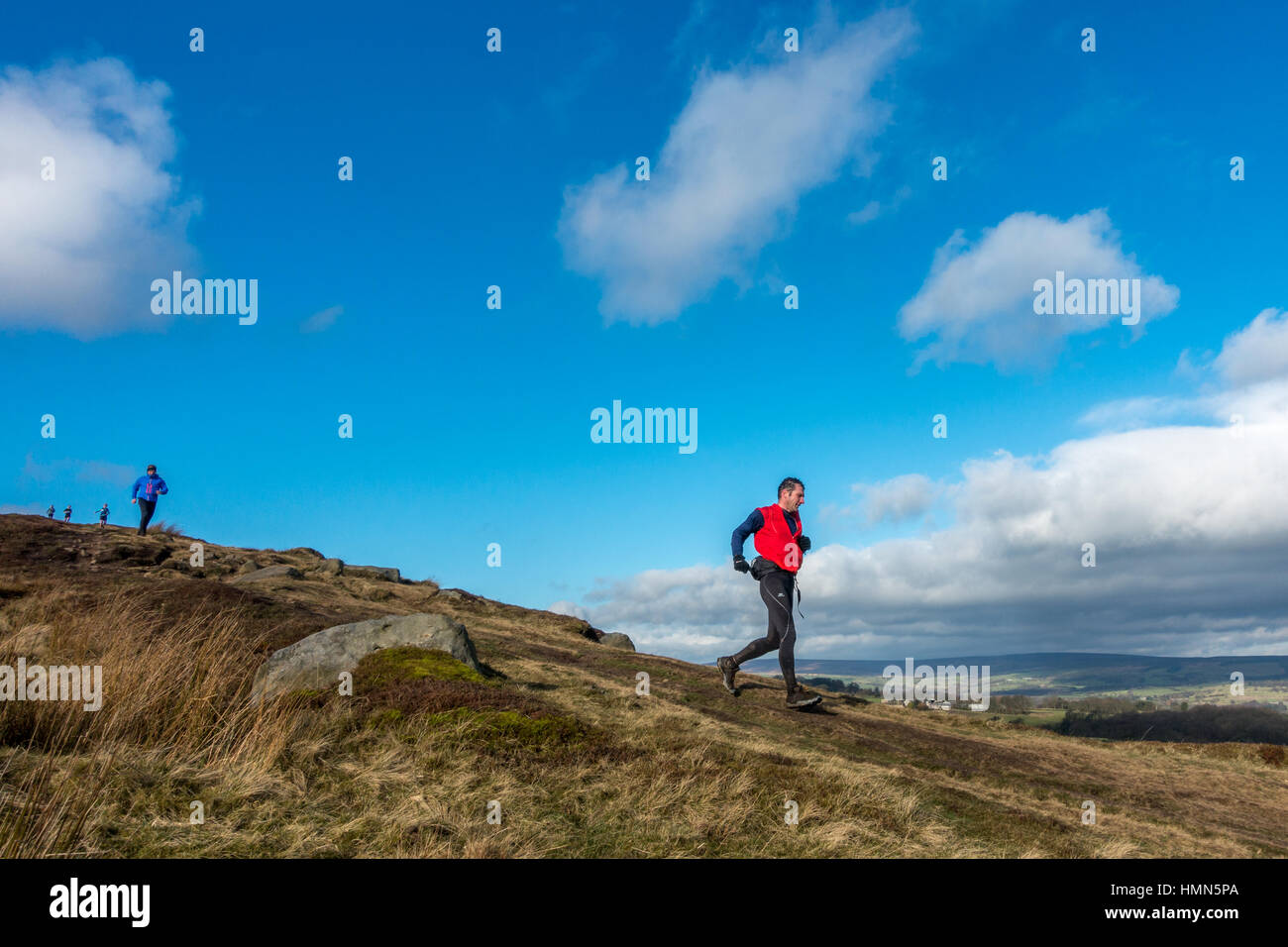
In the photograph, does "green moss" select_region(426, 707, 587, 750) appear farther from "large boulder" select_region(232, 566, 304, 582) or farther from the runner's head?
"large boulder" select_region(232, 566, 304, 582)

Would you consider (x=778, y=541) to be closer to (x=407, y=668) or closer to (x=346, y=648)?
(x=407, y=668)

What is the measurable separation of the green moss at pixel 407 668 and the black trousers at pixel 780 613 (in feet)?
16.0

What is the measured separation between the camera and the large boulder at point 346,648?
404 inches

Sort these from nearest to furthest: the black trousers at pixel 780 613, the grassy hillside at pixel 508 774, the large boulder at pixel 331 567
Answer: the grassy hillside at pixel 508 774 < the black trousers at pixel 780 613 < the large boulder at pixel 331 567

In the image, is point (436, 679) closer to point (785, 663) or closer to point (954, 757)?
point (785, 663)

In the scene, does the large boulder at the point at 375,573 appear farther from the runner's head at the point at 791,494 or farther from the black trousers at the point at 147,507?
the runner's head at the point at 791,494

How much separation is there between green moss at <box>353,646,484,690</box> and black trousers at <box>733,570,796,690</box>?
4.88 meters

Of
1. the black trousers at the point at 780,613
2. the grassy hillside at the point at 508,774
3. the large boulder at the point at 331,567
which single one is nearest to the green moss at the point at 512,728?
the grassy hillside at the point at 508,774

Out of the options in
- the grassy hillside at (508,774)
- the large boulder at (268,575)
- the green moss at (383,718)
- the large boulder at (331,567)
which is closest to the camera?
the grassy hillside at (508,774)

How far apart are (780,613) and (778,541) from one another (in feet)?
4.02

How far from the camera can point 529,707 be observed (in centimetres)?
895

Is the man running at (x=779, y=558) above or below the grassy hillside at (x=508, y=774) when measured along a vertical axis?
above
